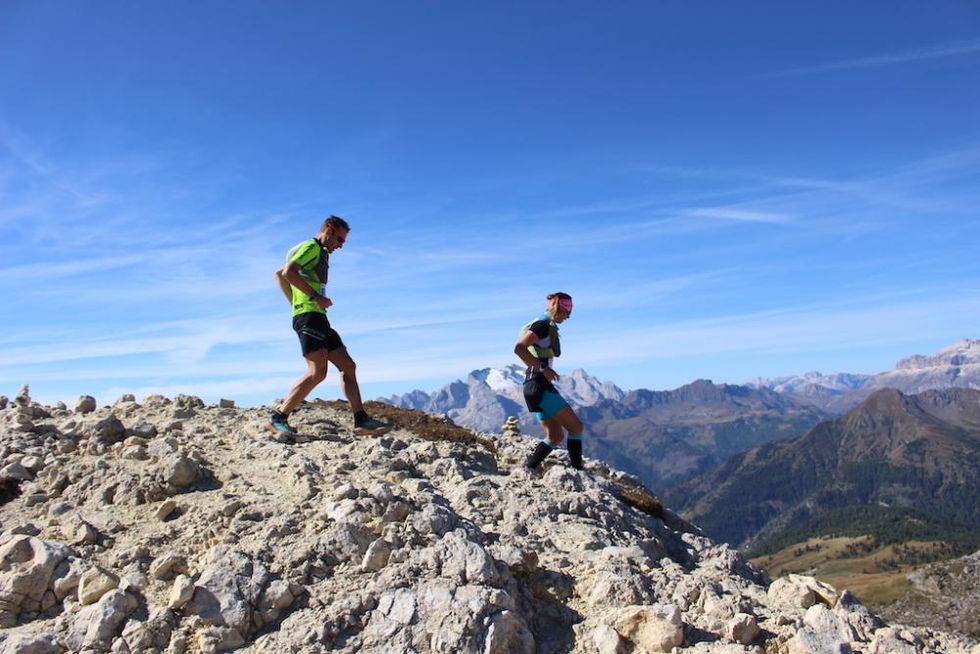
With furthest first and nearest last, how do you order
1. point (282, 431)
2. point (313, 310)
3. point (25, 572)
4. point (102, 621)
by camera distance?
point (282, 431) < point (313, 310) < point (25, 572) < point (102, 621)

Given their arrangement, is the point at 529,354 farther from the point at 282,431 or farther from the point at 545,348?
the point at 282,431

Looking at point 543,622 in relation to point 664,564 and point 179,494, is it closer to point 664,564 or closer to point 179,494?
point 664,564

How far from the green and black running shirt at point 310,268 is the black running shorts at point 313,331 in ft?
0.36

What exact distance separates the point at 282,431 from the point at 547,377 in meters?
5.11

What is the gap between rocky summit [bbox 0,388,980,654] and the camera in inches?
287

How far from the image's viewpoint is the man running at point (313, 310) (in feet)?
37.7

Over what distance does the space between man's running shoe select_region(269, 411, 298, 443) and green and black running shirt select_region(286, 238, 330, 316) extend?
220cm

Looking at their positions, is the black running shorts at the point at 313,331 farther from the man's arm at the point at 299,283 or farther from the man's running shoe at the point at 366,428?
the man's running shoe at the point at 366,428

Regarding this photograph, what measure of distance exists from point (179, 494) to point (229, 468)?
1060mm

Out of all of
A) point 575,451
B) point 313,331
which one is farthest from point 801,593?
point 313,331

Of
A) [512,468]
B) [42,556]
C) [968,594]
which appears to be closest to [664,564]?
[512,468]

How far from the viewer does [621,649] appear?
7.24 metres

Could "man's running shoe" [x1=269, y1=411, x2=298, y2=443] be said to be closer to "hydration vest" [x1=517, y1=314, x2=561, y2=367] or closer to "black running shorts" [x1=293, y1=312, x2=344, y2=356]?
"black running shorts" [x1=293, y1=312, x2=344, y2=356]

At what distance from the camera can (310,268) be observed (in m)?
11.6
